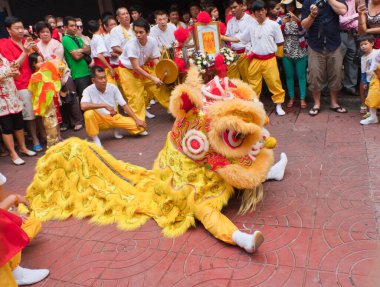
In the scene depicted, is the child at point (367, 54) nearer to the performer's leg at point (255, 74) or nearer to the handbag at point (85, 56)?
the performer's leg at point (255, 74)

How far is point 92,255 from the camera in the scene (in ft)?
9.28

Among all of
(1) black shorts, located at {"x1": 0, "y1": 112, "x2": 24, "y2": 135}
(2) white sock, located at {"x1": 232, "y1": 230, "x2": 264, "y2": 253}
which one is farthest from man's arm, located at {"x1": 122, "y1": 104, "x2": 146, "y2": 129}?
(2) white sock, located at {"x1": 232, "y1": 230, "x2": 264, "y2": 253}

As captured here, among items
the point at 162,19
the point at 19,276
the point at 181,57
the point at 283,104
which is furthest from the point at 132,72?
the point at 19,276

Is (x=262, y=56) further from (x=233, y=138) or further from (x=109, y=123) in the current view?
(x=233, y=138)

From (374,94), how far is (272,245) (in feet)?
10.1

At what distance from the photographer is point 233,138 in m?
2.85

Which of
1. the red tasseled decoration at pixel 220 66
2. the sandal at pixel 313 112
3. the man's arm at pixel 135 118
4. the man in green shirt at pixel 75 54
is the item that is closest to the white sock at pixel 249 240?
the red tasseled decoration at pixel 220 66

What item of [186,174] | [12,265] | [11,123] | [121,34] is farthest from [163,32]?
[12,265]

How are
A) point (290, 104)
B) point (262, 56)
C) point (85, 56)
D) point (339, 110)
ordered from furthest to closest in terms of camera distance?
point (85, 56) → point (290, 104) → point (262, 56) → point (339, 110)

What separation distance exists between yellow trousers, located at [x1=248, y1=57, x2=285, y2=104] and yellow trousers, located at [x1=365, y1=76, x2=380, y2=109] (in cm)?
134

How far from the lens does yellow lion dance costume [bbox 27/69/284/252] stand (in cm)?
276

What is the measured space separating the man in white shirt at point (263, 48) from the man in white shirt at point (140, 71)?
4.83 ft

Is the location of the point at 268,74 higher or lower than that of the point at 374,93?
higher

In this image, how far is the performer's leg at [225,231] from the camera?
8.16 ft
